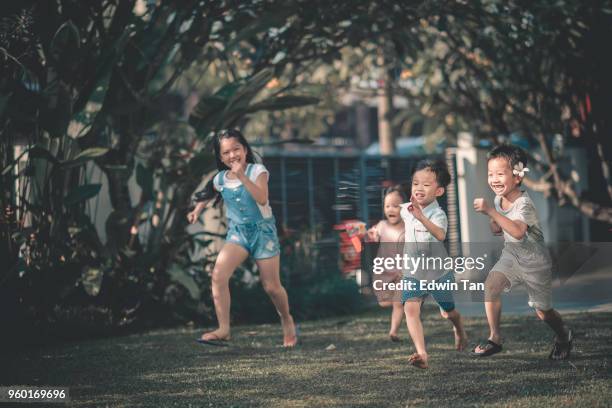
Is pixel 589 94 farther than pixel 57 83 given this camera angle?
Yes

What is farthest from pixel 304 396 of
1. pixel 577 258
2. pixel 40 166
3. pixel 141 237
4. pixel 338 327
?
pixel 141 237

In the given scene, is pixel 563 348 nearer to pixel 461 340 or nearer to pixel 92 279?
pixel 461 340

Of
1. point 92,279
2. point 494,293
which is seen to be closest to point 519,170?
point 494,293

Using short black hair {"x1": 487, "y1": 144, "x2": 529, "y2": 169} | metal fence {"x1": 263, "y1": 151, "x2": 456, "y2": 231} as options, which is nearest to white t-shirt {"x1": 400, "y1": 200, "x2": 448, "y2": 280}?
short black hair {"x1": 487, "y1": 144, "x2": 529, "y2": 169}

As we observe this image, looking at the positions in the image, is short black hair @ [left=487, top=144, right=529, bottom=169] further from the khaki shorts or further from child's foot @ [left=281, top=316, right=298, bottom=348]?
child's foot @ [left=281, top=316, right=298, bottom=348]

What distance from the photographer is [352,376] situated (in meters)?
5.47

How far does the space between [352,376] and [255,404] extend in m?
0.96

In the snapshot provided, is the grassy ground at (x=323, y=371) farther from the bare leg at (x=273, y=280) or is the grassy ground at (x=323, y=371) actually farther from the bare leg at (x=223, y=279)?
the bare leg at (x=273, y=280)

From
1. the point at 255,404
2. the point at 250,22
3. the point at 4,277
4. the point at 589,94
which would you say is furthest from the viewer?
the point at 589,94

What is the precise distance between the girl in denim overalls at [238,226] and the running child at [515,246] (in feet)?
5.34

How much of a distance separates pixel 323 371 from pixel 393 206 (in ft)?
5.18

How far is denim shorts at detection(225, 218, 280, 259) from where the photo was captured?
625 cm

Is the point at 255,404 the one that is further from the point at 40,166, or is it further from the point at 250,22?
the point at 250,22

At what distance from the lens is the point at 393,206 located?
6.65m
